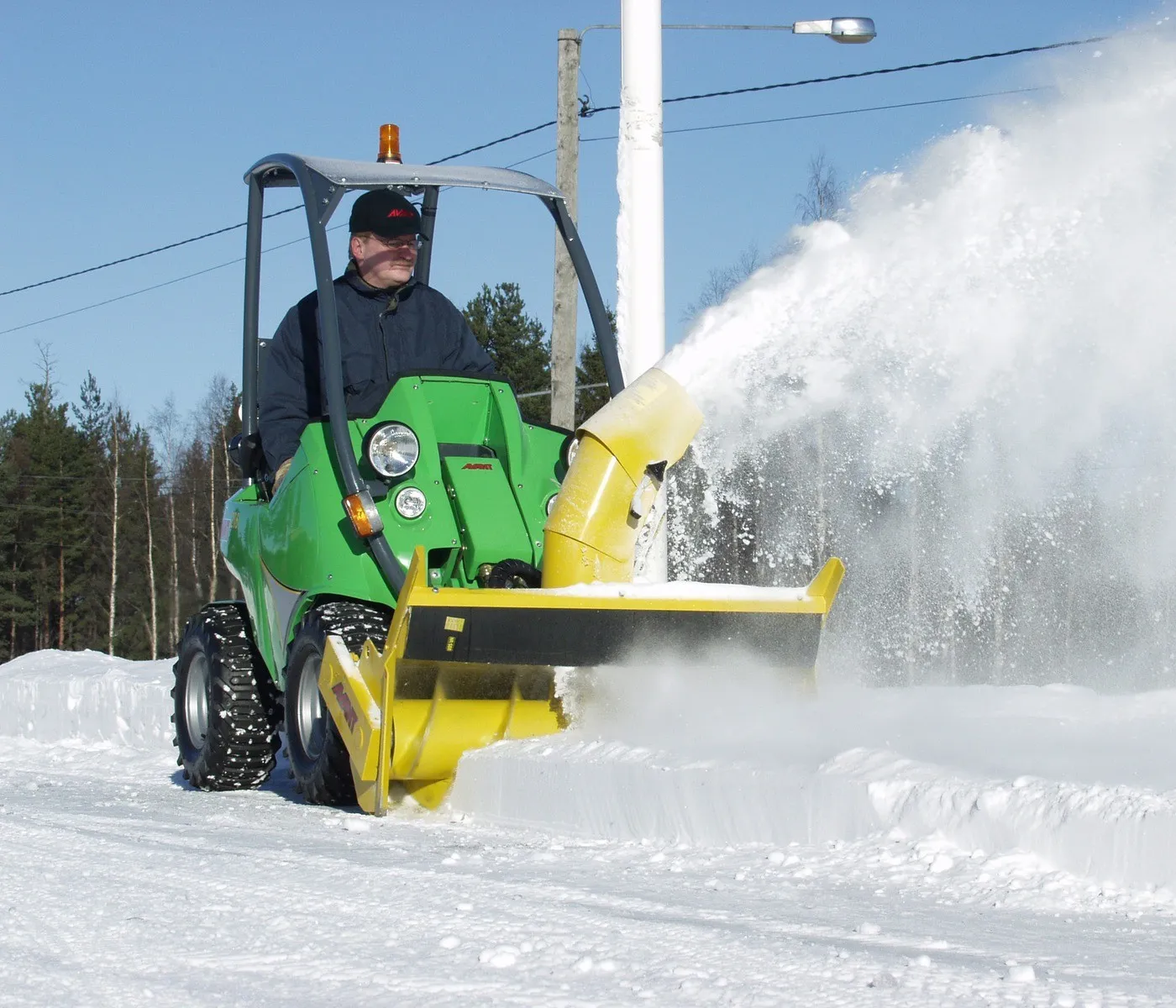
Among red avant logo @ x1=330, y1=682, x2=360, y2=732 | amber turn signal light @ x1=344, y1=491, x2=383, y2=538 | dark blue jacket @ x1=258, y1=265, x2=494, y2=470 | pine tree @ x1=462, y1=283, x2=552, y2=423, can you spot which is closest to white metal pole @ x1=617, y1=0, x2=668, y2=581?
dark blue jacket @ x1=258, y1=265, x2=494, y2=470

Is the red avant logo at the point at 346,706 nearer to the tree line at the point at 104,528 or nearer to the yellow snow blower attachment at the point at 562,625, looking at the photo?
the yellow snow blower attachment at the point at 562,625

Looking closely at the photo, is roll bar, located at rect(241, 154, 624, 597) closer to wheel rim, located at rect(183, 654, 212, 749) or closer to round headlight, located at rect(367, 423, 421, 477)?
round headlight, located at rect(367, 423, 421, 477)

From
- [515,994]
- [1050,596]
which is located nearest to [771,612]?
[515,994]

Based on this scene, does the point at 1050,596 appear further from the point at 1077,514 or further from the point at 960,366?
the point at 960,366

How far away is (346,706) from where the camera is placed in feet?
16.4

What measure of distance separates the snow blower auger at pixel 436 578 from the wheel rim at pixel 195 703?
263 millimetres

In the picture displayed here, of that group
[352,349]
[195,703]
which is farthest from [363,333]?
[195,703]

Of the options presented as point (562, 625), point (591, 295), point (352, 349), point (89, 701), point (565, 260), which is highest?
point (565, 260)

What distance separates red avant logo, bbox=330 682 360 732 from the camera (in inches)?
194

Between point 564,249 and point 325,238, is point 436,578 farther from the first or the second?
point 564,249

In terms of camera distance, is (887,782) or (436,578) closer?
(887,782)

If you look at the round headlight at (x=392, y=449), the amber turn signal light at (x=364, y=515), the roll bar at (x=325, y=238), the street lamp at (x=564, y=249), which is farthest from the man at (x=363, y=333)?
the street lamp at (x=564, y=249)

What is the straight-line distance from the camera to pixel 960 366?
5.94 m

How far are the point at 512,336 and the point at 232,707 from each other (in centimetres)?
3218
